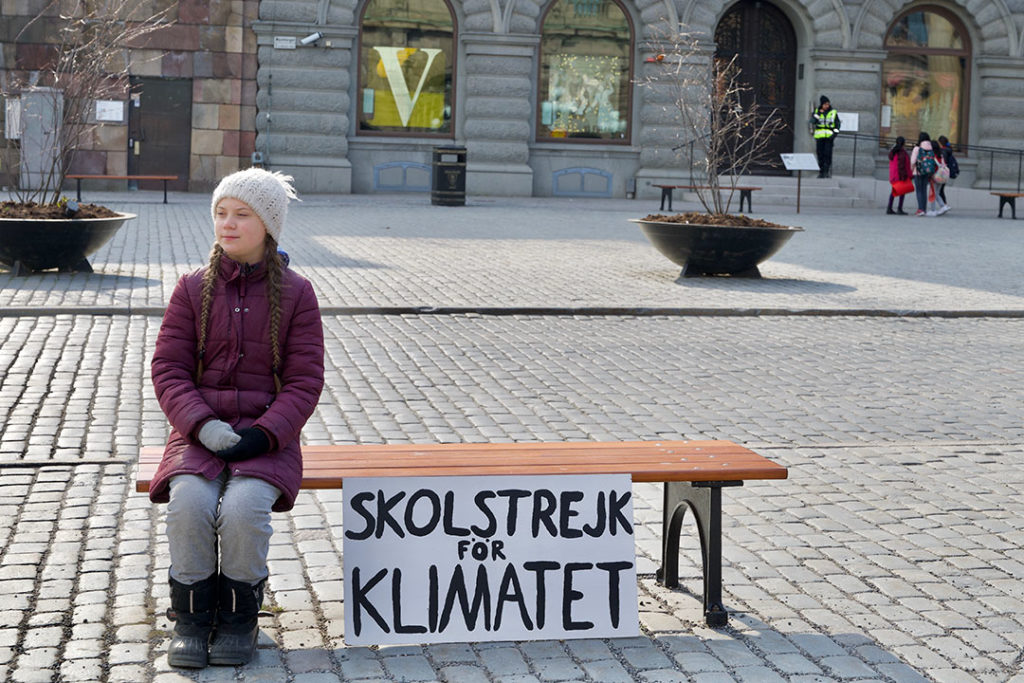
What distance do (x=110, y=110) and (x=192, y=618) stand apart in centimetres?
2553

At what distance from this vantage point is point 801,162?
26094 mm

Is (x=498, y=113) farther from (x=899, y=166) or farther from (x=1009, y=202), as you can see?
(x=1009, y=202)

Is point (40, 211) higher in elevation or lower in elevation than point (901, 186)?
lower

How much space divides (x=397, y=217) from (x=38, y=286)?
10290mm

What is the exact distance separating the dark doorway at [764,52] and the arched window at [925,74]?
2004mm

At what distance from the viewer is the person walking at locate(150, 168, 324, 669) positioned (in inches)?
169

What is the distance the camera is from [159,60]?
93.7 feet

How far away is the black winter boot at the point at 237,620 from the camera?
431cm

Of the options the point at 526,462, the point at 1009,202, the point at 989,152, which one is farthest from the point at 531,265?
the point at 989,152

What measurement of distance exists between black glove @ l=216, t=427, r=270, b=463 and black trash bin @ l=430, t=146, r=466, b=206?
→ 865 inches

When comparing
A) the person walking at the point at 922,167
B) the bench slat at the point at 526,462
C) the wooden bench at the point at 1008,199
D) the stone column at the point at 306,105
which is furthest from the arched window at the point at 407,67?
the bench slat at the point at 526,462

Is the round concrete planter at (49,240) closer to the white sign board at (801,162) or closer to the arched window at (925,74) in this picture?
the white sign board at (801,162)

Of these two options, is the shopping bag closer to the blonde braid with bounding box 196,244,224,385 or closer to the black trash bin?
the black trash bin

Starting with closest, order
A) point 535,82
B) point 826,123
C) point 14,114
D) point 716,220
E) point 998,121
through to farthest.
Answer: point 716,220
point 14,114
point 826,123
point 535,82
point 998,121
